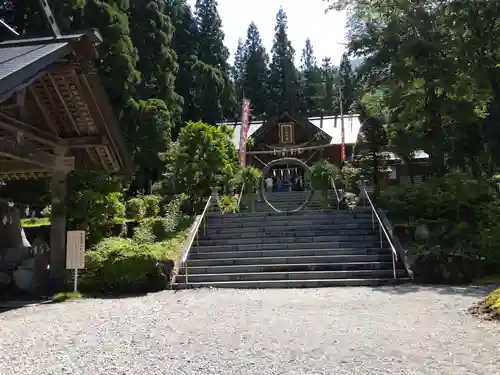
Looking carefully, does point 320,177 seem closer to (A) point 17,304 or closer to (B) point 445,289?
(B) point 445,289

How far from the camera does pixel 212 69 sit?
35.6 m

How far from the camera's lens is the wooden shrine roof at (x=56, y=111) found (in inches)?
307

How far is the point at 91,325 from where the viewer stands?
6.06 metres

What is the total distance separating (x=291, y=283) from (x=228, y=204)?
7.80m

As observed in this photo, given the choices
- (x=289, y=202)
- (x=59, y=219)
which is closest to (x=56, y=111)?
(x=59, y=219)

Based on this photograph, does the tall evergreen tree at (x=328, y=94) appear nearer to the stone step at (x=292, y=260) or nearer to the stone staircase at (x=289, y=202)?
the stone staircase at (x=289, y=202)

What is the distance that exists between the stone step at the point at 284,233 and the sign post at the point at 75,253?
3981mm

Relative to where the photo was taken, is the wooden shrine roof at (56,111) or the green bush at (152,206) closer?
the wooden shrine roof at (56,111)

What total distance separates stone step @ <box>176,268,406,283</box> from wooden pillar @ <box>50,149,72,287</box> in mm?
2454

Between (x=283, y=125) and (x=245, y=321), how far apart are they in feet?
79.4

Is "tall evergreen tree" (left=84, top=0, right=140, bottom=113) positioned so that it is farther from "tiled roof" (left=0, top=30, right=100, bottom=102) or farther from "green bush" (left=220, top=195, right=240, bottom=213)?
"tiled roof" (left=0, top=30, right=100, bottom=102)

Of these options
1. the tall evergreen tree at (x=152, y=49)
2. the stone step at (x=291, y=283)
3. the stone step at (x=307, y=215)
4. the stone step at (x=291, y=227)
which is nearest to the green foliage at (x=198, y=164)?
the stone step at (x=307, y=215)

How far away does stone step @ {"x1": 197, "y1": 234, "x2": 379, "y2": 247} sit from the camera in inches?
461

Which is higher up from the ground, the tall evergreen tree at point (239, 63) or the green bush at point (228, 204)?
the tall evergreen tree at point (239, 63)
